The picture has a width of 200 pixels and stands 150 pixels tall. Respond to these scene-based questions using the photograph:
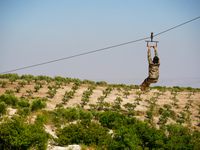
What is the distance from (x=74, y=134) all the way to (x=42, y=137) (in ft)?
11.4

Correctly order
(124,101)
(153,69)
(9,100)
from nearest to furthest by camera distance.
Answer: (153,69), (9,100), (124,101)

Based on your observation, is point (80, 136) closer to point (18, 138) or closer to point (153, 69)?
point (18, 138)

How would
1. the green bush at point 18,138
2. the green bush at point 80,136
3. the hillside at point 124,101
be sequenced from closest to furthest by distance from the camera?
the green bush at point 18,138
the green bush at point 80,136
the hillside at point 124,101

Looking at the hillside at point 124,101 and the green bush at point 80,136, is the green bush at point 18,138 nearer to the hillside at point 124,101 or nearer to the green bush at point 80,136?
the green bush at point 80,136

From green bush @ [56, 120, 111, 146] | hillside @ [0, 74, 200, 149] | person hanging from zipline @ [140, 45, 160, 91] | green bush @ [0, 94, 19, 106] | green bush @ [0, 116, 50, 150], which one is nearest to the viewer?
person hanging from zipline @ [140, 45, 160, 91]

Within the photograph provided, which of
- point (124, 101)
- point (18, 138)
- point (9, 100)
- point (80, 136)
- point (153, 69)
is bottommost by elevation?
point (124, 101)

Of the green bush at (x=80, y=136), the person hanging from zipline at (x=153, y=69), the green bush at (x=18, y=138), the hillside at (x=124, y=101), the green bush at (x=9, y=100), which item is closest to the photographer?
the person hanging from zipline at (x=153, y=69)

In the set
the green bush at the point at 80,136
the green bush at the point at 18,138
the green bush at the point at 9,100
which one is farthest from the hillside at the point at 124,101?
the green bush at the point at 18,138

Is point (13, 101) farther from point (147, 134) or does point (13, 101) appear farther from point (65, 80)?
point (65, 80)

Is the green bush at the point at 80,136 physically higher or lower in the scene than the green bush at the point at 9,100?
lower

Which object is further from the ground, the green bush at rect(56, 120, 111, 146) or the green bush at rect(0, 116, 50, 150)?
the green bush at rect(0, 116, 50, 150)

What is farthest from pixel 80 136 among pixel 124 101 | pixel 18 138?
pixel 124 101

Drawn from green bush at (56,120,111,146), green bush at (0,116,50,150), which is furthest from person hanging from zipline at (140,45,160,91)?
green bush at (0,116,50,150)

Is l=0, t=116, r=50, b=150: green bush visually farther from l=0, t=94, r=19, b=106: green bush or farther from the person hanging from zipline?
l=0, t=94, r=19, b=106: green bush
